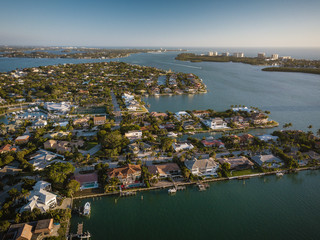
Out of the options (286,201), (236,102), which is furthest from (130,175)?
(236,102)

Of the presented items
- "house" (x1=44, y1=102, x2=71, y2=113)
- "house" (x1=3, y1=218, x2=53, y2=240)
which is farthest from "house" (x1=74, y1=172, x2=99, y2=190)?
"house" (x1=44, y1=102, x2=71, y2=113)

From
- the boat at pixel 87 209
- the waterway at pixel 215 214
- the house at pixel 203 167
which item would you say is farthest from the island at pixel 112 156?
the waterway at pixel 215 214

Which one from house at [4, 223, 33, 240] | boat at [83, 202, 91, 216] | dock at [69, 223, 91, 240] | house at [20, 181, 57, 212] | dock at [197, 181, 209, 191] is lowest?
dock at [69, 223, 91, 240]

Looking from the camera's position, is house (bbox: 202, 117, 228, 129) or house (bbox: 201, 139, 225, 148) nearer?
house (bbox: 201, 139, 225, 148)

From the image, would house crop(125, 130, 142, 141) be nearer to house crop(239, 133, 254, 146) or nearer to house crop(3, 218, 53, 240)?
house crop(239, 133, 254, 146)

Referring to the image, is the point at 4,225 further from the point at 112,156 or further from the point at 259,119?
the point at 259,119

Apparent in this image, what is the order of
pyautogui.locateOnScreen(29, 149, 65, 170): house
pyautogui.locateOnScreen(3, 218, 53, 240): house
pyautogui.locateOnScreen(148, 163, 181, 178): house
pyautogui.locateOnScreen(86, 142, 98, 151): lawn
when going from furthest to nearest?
pyautogui.locateOnScreen(86, 142, 98, 151): lawn, pyautogui.locateOnScreen(29, 149, 65, 170): house, pyautogui.locateOnScreen(148, 163, 181, 178): house, pyautogui.locateOnScreen(3, 218, 53, 240): house
